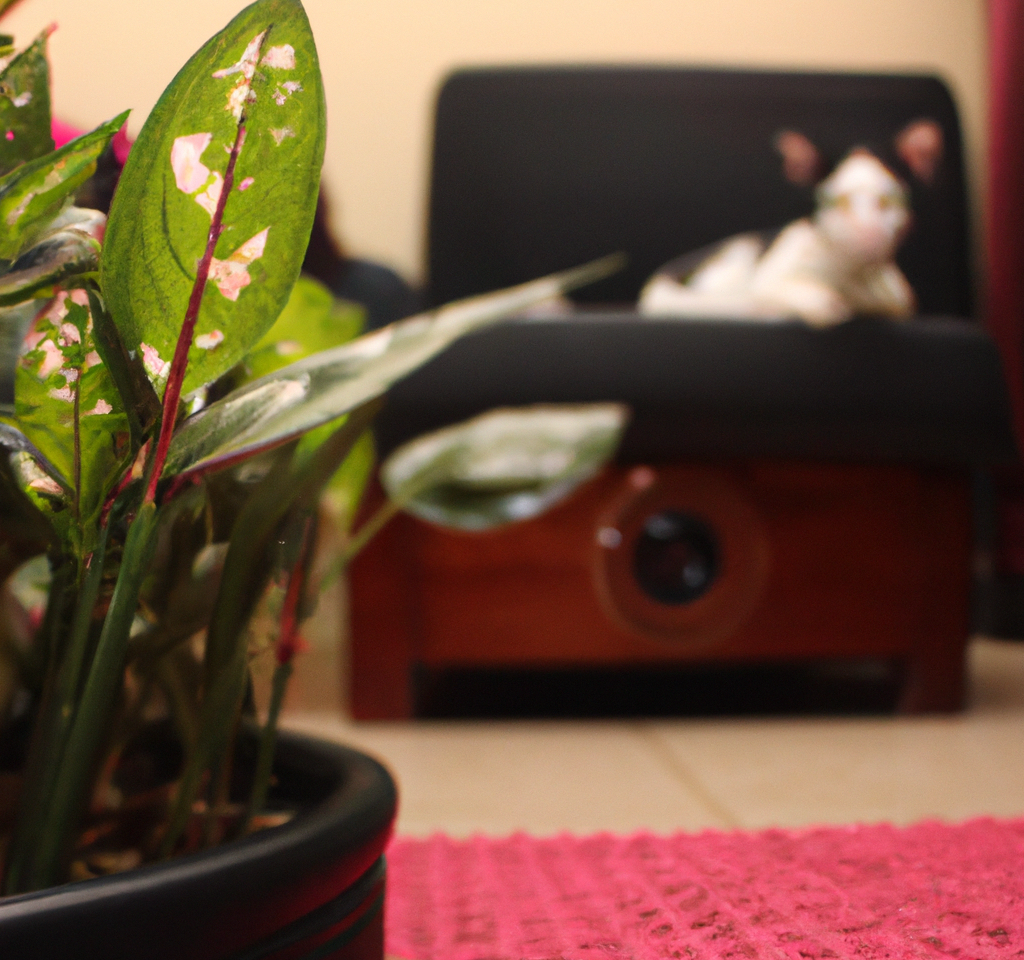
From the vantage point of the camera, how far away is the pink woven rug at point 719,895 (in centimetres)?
27

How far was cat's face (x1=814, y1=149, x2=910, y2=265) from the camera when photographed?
2.75 feet

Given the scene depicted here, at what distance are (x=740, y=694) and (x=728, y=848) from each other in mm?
584

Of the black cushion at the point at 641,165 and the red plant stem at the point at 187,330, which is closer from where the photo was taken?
the red plant stem at the point at 187,330

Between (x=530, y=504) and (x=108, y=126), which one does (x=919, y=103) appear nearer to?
(x=530, y=504)

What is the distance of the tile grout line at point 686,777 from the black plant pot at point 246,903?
0.35m

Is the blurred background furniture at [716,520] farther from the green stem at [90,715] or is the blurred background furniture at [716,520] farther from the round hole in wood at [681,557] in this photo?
the green stem at [90,715]

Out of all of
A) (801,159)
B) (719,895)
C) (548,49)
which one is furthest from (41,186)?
(548,49)

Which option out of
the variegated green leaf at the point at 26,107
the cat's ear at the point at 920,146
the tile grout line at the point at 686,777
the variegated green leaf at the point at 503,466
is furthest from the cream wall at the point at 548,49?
the variegated green leaf at the point at 26,107

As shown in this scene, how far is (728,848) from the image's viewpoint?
393 millimetres

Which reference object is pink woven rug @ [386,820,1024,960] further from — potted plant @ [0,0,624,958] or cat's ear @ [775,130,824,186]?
cat's ear @ [775,130,824,186]

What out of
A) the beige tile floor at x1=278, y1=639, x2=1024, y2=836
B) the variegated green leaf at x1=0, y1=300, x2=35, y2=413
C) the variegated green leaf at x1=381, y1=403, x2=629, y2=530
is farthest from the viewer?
the beige tile floor at x1=278, y1=639, x2=1024, y2=836

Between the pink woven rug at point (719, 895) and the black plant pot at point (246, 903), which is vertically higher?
the black plant pot at point (246, 903)

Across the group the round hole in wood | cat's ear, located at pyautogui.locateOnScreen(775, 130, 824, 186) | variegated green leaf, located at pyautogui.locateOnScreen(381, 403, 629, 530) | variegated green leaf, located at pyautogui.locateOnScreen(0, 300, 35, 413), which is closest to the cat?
cat's ear, located at pyautogui.locateOnScreen(775, 130, 824, 186)

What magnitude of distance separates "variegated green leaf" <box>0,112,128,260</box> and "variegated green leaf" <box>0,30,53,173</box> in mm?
45
